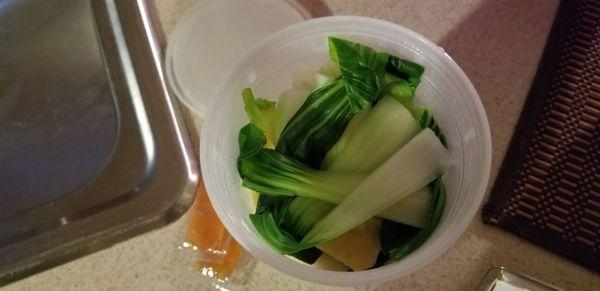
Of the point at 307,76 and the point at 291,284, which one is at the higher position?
the point at 307,76

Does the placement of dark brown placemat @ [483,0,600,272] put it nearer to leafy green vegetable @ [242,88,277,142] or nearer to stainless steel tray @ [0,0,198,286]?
leafy green vegetable @ [242,88,277,142]

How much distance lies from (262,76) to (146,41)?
0.75 ft

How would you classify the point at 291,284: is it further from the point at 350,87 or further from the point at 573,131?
the point at 573,131

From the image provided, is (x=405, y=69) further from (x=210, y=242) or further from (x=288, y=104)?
(x=210, y=242)

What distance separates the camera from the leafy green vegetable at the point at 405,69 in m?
0.56

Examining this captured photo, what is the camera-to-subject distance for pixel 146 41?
2.45ft

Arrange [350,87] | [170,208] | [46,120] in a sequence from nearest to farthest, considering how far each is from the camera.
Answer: [350,87], [170,208], [46,120]

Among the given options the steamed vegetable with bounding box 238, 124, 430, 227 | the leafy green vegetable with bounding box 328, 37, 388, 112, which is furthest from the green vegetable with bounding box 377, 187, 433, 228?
the leafy green vegetable with bounding box 328, 37, 388, 112

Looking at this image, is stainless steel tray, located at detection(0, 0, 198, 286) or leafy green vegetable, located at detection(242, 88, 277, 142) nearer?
leafy green vegetable, located at detection(242, 88, 277, 142)

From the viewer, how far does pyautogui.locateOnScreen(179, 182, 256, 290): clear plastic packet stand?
64 centimetres

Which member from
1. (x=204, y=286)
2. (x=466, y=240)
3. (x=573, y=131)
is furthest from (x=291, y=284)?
(x=573, y=131)

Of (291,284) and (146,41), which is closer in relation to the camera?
(291,284)

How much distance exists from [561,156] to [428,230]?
0.20 meters

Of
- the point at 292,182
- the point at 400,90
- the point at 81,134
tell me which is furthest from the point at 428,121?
the point at 81,134
